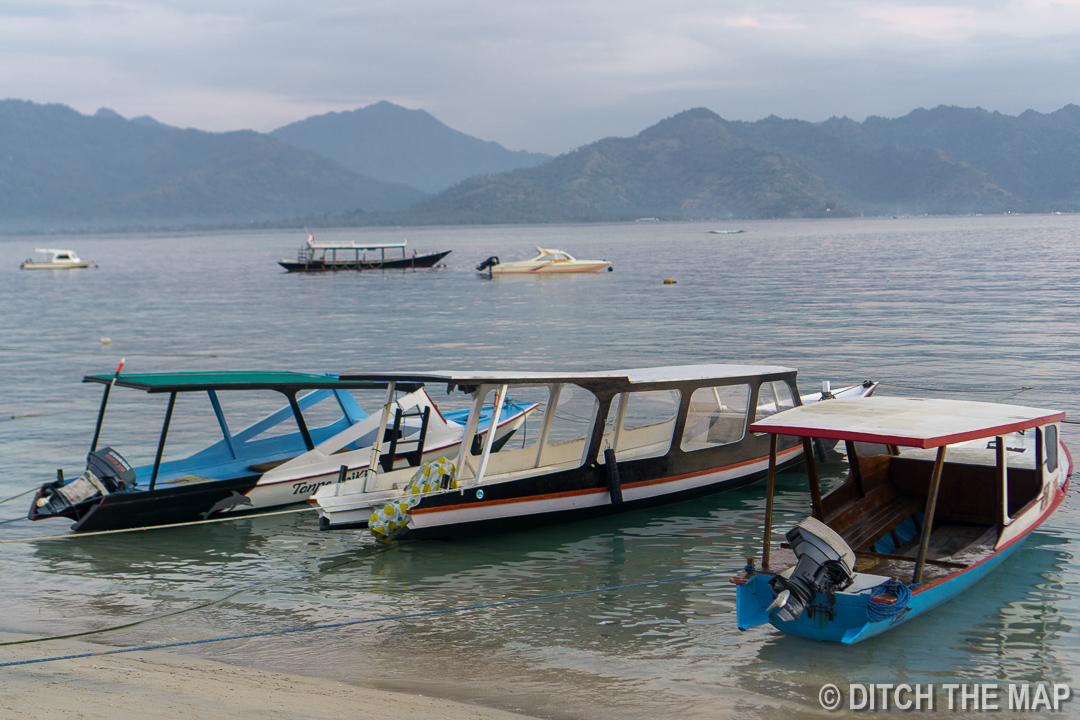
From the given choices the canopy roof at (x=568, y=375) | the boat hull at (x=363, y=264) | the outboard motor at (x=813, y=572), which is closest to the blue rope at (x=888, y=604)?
the outboard motor at (x=813, y=572)

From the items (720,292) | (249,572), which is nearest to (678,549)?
(249,572)

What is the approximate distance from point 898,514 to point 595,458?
440cm

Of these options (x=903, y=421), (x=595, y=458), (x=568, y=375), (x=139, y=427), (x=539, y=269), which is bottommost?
(x=139, y=427)

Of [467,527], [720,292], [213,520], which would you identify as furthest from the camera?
[720,292]

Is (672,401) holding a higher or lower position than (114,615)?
higher

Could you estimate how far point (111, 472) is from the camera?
554 inches

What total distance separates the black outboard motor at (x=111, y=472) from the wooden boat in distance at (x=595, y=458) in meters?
2.95

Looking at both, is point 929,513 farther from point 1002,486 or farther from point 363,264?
point 363,264

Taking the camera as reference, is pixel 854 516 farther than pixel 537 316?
No

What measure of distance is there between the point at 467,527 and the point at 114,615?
4.65m

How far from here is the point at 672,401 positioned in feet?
49.0

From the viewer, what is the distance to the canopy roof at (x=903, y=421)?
9406 mm

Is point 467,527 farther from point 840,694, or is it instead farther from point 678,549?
point 840,694

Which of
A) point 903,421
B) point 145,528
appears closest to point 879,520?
point 903,421
